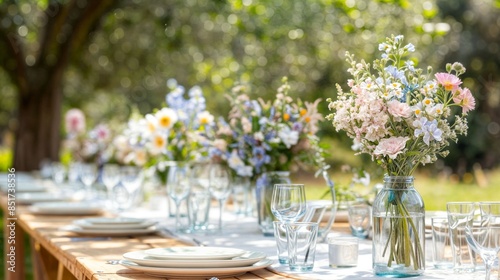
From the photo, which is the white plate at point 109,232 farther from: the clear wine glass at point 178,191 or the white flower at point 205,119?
the white flower at point 205,119

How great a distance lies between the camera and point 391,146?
2129 millimetres

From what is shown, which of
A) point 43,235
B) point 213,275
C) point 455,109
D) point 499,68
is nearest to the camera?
point 213,275

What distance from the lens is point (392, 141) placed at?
7.01 feet

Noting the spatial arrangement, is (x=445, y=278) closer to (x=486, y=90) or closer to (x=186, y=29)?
(x=186, y=29)

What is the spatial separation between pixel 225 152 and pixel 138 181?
99 cm

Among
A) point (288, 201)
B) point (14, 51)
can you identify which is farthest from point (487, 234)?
point (14, 51)

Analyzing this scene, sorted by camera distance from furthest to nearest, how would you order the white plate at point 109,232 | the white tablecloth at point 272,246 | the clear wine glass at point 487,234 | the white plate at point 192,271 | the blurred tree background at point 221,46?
1. the blurred tree background at point 221,46
2. the white plate at point 109,232
3. the white tablecloth at point 272,246
4. the white plate at point 192,271
5. the clear wine glass at point 487,234

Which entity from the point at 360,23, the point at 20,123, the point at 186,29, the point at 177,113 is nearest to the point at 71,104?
the point at 20,123

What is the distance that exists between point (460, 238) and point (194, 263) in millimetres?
690

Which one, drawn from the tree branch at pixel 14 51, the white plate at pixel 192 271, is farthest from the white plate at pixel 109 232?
the tree branch at pixel 14 51

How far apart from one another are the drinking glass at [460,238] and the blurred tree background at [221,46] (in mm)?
3779

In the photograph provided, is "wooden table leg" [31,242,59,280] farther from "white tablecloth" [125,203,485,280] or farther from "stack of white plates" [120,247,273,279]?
"stack of white plates" [120,247,273,279]

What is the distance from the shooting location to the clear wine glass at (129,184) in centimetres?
432

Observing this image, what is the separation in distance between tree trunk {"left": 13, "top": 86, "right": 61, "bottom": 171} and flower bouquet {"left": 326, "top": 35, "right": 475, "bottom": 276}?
365 inches
